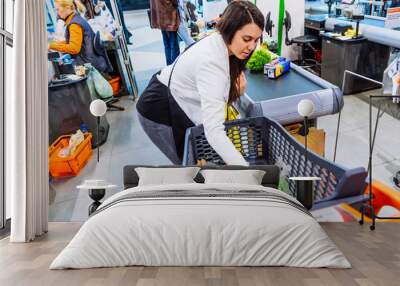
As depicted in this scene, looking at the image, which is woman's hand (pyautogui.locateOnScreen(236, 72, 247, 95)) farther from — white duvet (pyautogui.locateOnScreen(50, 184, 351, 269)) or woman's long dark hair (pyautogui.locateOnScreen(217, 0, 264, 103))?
white duvet (pyautogui.locateOnScreen(50, 184, 351, 269))

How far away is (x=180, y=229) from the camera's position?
2.76 meters

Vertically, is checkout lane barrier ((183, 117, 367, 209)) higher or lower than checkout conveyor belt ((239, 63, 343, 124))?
lower

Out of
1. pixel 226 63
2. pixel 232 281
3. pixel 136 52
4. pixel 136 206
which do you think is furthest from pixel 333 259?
pixel 136 52

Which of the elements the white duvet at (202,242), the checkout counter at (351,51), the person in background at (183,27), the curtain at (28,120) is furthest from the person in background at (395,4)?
the curtain at (28,120)

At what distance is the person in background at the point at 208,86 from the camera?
3.67 m

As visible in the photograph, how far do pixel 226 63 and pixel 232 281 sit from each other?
179cm

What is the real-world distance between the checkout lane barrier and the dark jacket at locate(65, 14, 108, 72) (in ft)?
3.20

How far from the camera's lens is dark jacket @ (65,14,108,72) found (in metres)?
3.87

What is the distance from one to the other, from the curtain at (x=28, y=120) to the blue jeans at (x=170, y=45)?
96 cm

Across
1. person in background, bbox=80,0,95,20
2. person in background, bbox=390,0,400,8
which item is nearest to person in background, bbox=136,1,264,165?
person in background, bbox=80,0,95,20

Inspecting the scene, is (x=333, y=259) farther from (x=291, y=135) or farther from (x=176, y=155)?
(x=176, y=155)

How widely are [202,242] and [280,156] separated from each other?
136cm

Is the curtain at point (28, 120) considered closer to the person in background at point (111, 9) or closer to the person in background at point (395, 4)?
the person in background at point (111, 9)

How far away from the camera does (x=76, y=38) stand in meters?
3.91
